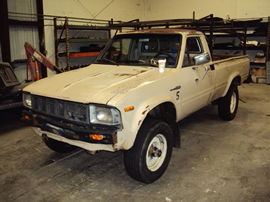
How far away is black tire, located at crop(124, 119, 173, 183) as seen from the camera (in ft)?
9.66

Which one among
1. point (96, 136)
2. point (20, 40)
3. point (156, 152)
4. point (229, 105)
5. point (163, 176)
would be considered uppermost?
point (20, 40)

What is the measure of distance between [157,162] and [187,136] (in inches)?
63.7

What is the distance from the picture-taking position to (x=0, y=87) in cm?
528

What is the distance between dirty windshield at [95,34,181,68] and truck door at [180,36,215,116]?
0.21 meters

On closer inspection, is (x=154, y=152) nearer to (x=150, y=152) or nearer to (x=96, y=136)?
(x=150, y=152)

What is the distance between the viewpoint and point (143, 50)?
4371 mm

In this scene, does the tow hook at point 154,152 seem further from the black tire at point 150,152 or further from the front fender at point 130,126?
the front fender at point 130,126

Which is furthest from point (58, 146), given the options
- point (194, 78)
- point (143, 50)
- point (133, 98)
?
point (194, 78)

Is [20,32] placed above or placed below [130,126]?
above

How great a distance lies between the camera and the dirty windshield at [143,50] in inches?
155

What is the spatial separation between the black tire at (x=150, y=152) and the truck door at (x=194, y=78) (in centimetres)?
69

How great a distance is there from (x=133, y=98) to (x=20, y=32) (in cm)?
624

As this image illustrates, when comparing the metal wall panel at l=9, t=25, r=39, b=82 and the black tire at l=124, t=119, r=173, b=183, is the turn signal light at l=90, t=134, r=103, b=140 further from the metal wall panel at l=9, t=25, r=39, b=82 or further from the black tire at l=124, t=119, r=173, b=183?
the metal wall panel at l=9, t=25, r=39, b=82

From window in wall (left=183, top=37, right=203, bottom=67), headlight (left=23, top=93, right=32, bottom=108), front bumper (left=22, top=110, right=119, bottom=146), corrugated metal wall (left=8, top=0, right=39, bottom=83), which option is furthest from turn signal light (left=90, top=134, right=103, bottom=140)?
corrugated metal wall (left=8, top=0, right=39, bottom=83)
